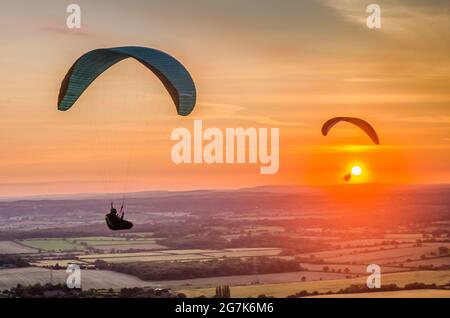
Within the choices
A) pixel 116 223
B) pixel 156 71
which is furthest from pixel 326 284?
pixel 156 71

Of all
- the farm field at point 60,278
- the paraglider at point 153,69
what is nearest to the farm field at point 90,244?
the farm field at point 60,278

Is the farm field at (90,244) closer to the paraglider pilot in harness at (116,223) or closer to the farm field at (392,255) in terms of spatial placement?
the farm field at (392,255)

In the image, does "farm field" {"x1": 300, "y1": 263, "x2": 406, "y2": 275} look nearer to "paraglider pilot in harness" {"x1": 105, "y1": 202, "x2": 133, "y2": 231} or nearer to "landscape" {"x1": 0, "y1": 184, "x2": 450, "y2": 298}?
"landscape" {"x1": 0, "y1": 184, "x2": 450, "y2": 298}

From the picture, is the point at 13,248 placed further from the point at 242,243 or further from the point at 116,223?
the point at 116,223
